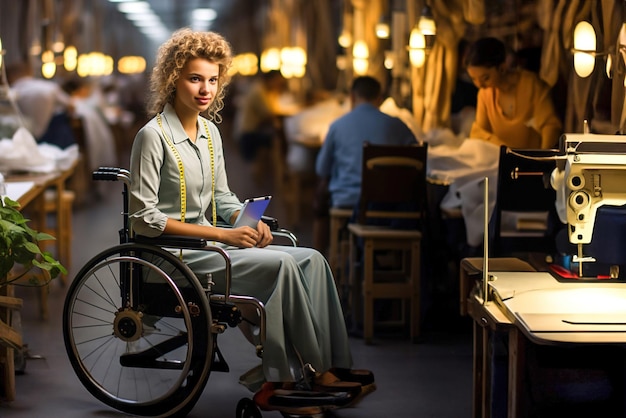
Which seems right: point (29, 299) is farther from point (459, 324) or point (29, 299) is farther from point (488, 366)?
point (488, 366)

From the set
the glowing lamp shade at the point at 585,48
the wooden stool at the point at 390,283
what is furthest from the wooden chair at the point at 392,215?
the glowing lamp shade at the point at 585,48

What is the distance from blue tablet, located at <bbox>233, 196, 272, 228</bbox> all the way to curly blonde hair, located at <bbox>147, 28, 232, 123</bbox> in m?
0.50

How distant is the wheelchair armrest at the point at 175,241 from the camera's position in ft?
12.7

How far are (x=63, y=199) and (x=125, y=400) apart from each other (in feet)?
10.7

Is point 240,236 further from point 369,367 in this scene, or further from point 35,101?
point 35,101

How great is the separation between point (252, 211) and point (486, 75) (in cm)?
265

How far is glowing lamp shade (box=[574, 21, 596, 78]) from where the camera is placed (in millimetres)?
4645

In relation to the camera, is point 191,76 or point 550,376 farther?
point 191,76

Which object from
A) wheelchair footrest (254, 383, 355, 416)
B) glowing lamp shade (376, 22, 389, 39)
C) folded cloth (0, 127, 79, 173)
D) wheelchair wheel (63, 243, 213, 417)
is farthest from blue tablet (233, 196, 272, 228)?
glowing lamp shade (376, 22, 389, 39)

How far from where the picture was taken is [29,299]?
661cm

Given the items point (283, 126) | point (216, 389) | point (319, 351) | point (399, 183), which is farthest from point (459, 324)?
point (283, 126)

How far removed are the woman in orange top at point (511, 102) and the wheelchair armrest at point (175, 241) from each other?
2833 millimetres

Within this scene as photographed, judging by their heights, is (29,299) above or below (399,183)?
below

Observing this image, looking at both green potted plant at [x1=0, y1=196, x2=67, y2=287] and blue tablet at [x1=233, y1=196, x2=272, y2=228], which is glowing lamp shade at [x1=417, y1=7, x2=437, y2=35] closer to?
blue tablet at [x1=233, y1=196, x2=272, y2=228]
